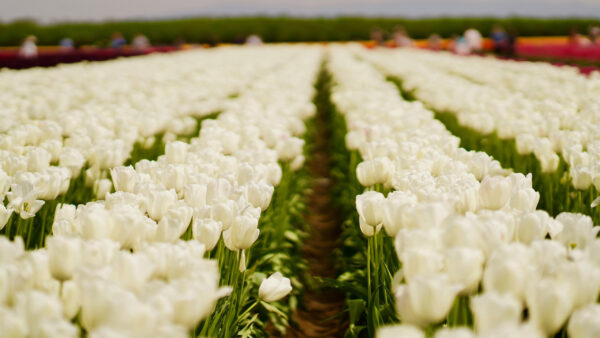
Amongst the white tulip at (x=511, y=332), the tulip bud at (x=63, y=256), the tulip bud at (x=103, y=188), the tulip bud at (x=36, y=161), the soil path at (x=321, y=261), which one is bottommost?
the soil path at (x=321, y=261)

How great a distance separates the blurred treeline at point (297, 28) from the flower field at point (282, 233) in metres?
54.0

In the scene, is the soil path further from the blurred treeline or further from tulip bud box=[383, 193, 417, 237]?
the blurred treeline

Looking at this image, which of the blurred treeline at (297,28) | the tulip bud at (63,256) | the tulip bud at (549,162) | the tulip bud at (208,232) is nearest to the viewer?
the tulip bud at (63,256)

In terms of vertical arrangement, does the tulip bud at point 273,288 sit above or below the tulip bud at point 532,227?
below

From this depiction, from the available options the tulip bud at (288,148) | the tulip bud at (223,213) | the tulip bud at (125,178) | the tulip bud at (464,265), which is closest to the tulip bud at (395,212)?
the tulip bud at (464,265)

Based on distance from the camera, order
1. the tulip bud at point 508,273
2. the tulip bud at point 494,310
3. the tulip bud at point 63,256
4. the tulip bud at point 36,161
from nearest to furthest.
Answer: the tulip bud at point 494,310 < the tulip bud at point 508,273 < the tulip bud at point 63,256 < the tulip bud at point 36,161

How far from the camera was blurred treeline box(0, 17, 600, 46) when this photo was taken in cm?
5797

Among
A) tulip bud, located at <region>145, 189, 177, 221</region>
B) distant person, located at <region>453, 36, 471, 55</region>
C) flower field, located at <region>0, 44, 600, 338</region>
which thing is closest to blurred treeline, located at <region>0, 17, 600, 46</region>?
distant person, located at <region>453, 36, 471, 55</region>

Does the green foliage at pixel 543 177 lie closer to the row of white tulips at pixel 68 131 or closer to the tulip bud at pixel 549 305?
the tulip bud at pixel 549 305

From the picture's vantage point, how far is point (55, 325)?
4.17ft

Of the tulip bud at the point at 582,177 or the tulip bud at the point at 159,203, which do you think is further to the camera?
the tulip bud at the point at 582,177

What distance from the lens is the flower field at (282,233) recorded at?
4.52ft

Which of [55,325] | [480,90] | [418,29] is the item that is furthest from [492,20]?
[55,325]

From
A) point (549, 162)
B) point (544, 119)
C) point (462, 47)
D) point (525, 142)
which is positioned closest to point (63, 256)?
point (549, 162)
